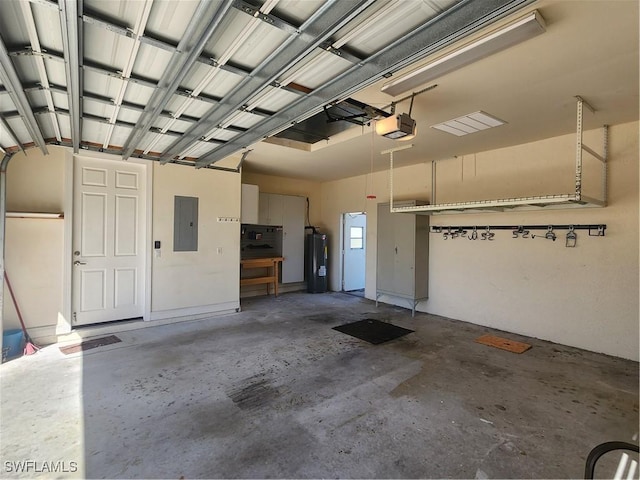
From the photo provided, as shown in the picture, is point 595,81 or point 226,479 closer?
point 226,479

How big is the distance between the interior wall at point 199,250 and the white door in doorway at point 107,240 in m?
0.25

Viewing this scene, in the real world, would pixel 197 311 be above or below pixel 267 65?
below

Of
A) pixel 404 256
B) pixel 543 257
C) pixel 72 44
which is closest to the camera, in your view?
pixel 72 44

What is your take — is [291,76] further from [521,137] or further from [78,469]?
[521,137]

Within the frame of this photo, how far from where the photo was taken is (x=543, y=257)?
4359 millimetres

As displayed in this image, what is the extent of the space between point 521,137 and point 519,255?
169 cm

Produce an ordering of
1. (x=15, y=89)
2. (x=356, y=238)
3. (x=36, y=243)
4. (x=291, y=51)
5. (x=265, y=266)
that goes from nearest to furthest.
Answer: (x=291, y=51) → (x=15, y=89) → (x=36, y=243) → (x=265, y=266) → (x=356, y=238)

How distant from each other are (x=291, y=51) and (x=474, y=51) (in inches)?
54.8

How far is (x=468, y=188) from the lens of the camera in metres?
5.20

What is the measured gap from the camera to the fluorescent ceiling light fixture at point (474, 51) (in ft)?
6.44

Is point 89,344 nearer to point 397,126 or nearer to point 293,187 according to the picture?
point 397,126

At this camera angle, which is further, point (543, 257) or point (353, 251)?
point (353, 251)

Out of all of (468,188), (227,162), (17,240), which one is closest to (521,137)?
(468,188)

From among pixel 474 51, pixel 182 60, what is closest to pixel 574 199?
pixel 474 51
